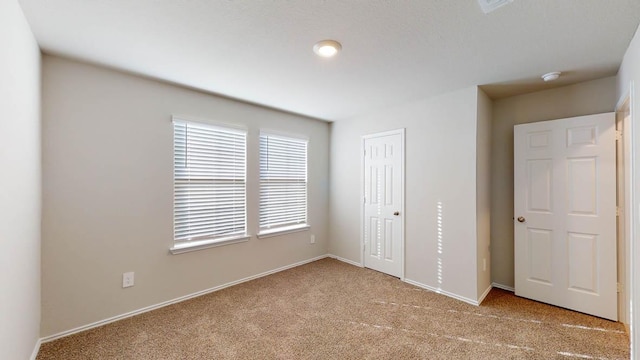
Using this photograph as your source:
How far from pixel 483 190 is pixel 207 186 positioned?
3.24 metres

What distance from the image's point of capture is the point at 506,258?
3256 millimetres

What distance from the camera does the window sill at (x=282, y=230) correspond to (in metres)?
3.70

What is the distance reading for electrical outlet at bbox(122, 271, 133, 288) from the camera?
8.39 ft

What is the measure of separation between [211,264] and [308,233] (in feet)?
5.26

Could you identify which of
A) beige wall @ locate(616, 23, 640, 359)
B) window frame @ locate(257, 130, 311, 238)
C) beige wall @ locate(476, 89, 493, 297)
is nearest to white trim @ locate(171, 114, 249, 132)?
window frame @ locate(257, 130, 311, 238)

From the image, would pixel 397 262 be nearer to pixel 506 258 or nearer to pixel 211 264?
pixel 506 258

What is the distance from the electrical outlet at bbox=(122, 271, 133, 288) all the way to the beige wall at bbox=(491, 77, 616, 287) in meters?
4.09

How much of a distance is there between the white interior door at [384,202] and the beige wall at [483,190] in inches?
35.5

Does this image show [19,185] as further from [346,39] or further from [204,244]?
[346,39]

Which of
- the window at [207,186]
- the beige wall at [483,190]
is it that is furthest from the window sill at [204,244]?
the beige wall at [483,190]

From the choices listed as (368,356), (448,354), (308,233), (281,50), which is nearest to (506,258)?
(448,354)

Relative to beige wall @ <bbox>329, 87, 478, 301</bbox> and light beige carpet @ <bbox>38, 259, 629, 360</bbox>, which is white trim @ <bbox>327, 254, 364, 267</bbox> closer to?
beige wall @ <bbox>329, 87, 478, 301</bbox>

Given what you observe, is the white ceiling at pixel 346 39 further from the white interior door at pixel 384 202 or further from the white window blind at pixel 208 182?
the white interior door at pixel 384 202

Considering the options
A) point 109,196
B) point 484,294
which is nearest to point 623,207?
point 484,294
